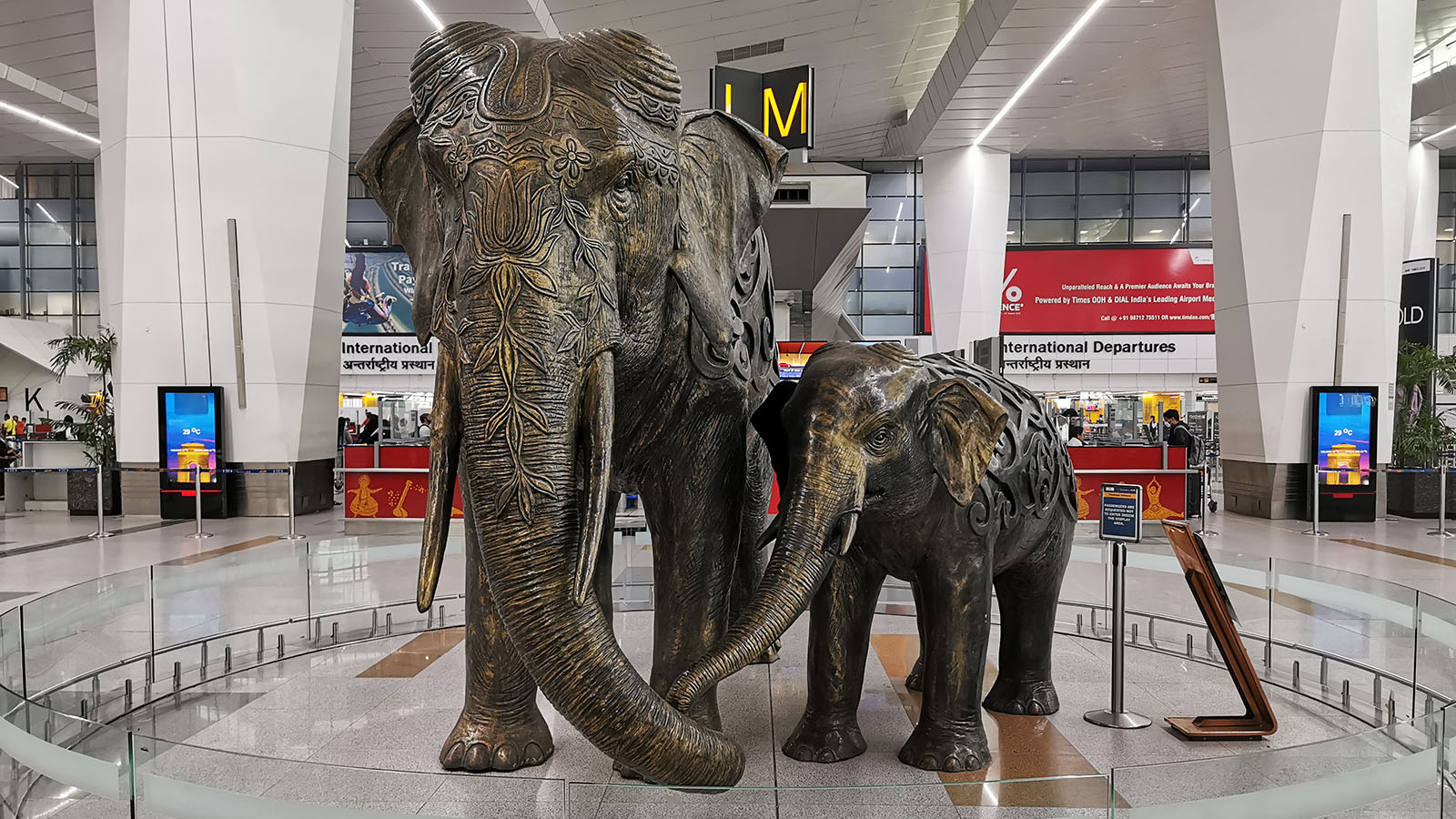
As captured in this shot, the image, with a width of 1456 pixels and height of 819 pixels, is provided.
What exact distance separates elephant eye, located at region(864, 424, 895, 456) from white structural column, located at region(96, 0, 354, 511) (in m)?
10.3

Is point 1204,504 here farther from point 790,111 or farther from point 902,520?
point 902,520

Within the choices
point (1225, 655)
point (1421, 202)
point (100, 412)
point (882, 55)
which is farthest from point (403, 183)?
point (1421, 202)

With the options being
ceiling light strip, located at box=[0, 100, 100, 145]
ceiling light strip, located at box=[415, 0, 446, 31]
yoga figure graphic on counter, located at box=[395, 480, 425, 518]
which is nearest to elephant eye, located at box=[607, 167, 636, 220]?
yoga figure graphic on counter, located at box=[395, 480, 425, 518]

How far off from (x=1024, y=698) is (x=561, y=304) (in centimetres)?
289

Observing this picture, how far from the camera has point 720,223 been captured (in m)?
2.81

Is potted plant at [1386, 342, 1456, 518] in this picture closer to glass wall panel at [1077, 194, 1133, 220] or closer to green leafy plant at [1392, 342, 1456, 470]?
green leafy plant at [1392, 342, 1456, 470]

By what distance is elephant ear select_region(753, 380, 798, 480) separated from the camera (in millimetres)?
3145

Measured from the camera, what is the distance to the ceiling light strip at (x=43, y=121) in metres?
18.3

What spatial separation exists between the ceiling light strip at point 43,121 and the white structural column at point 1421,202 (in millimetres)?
31175

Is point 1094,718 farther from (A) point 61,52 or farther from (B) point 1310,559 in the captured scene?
(A) point 61,52

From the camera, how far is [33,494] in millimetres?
13828

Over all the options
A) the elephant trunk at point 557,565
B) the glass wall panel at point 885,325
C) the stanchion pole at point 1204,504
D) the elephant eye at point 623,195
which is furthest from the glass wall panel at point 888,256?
the elephant trunk at point 557,565

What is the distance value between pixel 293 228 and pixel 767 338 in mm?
9561

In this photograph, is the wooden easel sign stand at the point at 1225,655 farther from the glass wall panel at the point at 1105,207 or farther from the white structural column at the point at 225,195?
the glass wall panel at the point at 1105,207
